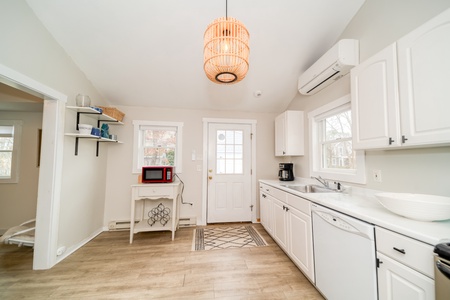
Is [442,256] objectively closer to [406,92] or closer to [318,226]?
[318,226]

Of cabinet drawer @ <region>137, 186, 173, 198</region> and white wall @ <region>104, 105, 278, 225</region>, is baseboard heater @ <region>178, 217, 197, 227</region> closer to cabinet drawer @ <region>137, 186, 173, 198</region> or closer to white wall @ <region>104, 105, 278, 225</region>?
white wall @ <region>104, 105, 278, 225</region>

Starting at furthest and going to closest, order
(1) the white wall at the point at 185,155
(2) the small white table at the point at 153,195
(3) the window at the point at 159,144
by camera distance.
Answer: (3) the window at the point at 159,144 < (1) the white wall at the point at 185,155 < (2) the small white table at the point at 153,195

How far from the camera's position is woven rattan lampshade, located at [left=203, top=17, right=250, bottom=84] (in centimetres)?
119

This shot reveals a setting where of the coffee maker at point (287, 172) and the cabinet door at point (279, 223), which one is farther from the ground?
the coffee maker at point (287, 172)

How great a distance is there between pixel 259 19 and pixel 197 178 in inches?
104

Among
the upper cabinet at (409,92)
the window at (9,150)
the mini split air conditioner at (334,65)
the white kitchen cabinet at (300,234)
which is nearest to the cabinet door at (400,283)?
the white kitchen cabinet at (300,234)

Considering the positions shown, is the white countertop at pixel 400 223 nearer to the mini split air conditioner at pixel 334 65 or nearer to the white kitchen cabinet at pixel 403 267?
the white kitchen cabinet at pixel 403 267

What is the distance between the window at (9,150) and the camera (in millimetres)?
2912

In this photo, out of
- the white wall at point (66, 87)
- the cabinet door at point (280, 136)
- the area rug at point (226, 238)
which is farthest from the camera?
the cabinet door at point (280, 136)

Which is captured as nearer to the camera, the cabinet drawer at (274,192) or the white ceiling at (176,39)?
the white ceiling at (176,39)

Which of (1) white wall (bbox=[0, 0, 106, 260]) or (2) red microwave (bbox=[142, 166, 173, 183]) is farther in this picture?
(2) red microwave (bbox=[142, 166, 173, 183])

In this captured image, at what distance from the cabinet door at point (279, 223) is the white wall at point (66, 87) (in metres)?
2.79

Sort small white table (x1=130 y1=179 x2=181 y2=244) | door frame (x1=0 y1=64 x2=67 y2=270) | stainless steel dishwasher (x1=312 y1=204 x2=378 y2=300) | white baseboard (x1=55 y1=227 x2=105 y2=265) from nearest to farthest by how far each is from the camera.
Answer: stainless steel dishwasher (x1=312 y1=204 x2=378 y2=300) < door frame (x1=0 y1=64 x2=67 y2=270) < white baseboard (x1=55 y1=227 x2=105 y2=265) < small white table (x1=130 y1=179 x2=181 y2=244)

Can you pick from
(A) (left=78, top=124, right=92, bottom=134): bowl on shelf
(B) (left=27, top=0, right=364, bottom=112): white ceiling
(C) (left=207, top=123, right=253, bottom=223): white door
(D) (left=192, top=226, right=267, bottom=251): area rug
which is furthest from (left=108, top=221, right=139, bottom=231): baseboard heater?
(B) (left=27, top=0, right=364, bottom=112): white ceiling
